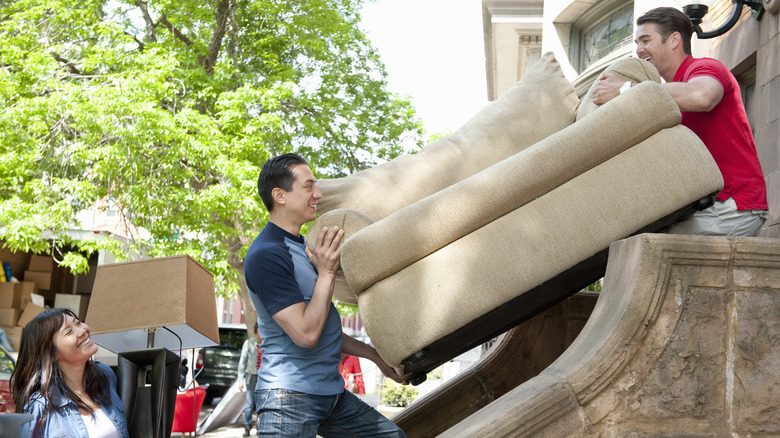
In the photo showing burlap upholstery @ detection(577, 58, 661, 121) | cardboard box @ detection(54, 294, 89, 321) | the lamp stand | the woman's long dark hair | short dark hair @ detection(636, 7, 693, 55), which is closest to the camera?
the woman's long dark hair

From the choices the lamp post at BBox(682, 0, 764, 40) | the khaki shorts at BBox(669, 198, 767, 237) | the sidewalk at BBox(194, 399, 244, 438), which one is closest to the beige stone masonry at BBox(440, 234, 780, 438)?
the khaki shorts at BBox(669, 198, 767, 237)

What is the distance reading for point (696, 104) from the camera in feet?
10.6

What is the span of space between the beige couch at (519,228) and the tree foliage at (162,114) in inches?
414

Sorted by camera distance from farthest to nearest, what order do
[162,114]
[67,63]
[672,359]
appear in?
[67,63] < [162,114] < [672,359]

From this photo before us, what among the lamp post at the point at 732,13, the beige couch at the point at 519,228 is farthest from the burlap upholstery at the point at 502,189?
the lamp post at the point at 732,13

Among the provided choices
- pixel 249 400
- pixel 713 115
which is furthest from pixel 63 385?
pixel 249 400

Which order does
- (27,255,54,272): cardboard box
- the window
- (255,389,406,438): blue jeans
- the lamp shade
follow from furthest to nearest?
(27,255,54,272): cardboard box, the window, the lamp shade, (255,389,406,438): blue jeans

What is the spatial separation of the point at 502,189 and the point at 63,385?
6.29 feet

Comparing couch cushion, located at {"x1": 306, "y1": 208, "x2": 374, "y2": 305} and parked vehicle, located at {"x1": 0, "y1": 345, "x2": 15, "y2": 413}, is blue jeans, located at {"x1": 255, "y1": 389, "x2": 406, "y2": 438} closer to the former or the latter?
couch cushion, located at {"x1": 306, "y1": 208, "x2": 374, "y2": 305}

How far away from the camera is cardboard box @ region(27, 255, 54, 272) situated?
20344mm

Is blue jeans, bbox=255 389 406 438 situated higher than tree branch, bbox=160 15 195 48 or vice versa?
tree branch, bbox=160 15 195 48

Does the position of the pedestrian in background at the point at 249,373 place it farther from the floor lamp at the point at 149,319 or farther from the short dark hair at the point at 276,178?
the short dark hair at the point at 276,178

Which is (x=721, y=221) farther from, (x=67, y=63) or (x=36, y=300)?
(x=36, y=300)

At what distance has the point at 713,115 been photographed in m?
3.40
